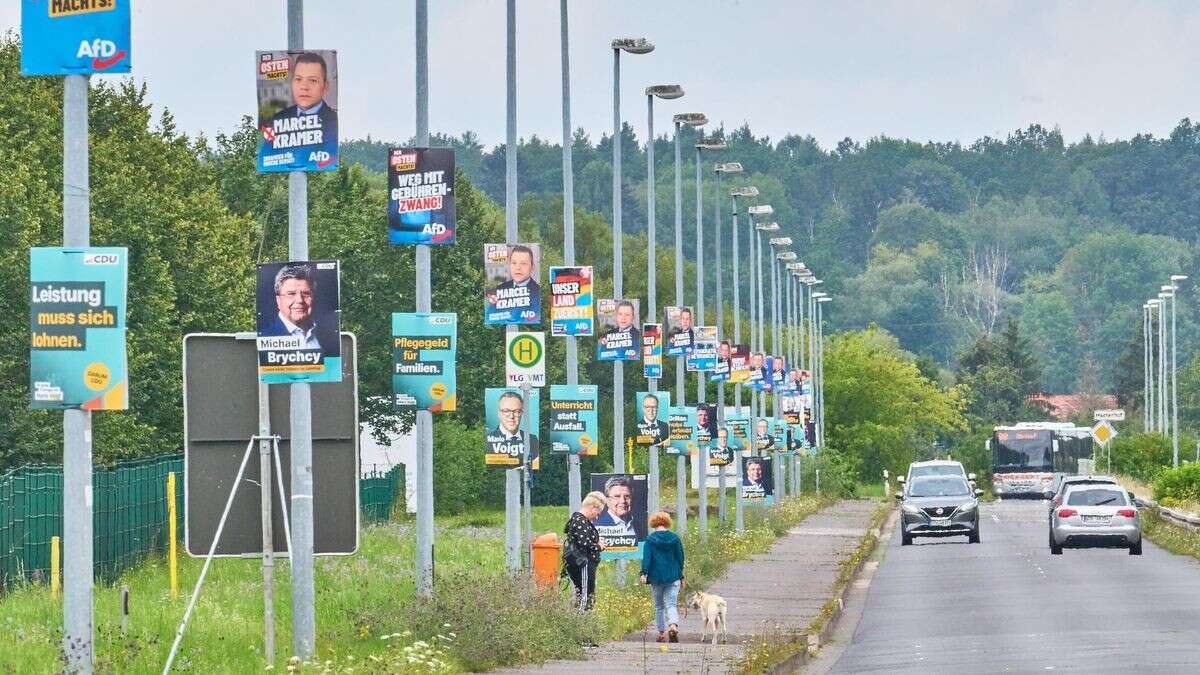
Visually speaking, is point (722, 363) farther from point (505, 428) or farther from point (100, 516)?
point (505, 428)

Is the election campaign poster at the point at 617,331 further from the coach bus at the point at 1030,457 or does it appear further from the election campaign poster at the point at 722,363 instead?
the coach bus at the point at 1030,457

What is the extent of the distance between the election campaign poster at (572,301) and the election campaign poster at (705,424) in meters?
16.5

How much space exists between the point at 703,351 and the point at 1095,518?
9.33 metres

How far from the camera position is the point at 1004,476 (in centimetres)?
10900

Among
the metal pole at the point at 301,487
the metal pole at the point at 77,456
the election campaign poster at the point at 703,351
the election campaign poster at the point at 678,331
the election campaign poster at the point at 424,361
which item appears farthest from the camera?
the election campaign poster at the point at 703,351

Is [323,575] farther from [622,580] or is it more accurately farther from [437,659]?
[437,659]

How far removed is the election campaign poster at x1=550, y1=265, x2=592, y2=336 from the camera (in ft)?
113

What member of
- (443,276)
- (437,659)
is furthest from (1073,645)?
(443,276)

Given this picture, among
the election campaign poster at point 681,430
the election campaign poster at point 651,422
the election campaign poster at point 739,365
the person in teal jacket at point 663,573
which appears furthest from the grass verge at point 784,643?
the election campaign poster at point 739,365

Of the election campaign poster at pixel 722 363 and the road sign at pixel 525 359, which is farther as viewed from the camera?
the election campaign poster at pixel 722 363

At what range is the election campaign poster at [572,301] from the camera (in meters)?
34.5

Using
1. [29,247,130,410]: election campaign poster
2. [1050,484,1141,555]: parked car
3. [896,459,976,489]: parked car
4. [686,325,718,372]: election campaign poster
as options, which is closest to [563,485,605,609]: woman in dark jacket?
[29,247,130,410]: election campaign poster

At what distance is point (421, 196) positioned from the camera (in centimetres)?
2497

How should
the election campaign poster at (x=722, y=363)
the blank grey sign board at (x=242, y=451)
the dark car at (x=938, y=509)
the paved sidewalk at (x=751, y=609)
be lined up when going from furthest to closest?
1. the election campaign poster at (x=722, y=363)
2. the dark car at (x=938, y=509)
3. the paved sidewalk at (x=751, y=609)
4. the blank grey sign board at (x=242, y=451)
